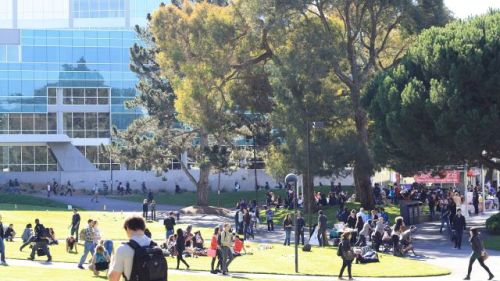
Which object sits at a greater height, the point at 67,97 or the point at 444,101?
the point at 67,97

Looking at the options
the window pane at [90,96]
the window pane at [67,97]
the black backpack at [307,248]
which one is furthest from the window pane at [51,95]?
the black backpack at [307,248]

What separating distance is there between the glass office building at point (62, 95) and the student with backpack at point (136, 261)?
79.1 m

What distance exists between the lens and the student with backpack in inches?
301

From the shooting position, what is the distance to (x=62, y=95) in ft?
293

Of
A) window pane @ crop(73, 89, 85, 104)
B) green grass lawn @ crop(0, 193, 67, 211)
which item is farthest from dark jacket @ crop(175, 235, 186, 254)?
window pane @ crop(73, 89, 85, 104)

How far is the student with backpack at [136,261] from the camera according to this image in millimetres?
7633

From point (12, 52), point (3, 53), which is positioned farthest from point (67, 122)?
point (3, 53)

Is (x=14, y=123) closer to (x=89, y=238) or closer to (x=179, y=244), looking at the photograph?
(x=89, y=238)

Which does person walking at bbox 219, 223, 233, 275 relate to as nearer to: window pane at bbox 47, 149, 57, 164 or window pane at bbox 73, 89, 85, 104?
window pane at bbox 47, 149, 57, 164

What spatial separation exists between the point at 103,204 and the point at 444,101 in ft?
120

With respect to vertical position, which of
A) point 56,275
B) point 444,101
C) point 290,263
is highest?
point 444,101

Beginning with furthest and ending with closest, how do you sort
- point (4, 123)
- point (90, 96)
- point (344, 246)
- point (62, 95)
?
point (90, 96)
point (62, 95)
point (4, 123)
point (344, 246)

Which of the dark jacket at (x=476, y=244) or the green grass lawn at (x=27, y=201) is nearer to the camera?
the dark jacket at (x=476, y=244)

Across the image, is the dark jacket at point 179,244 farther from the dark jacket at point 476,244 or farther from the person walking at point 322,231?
the dark jacket at point 476,244
